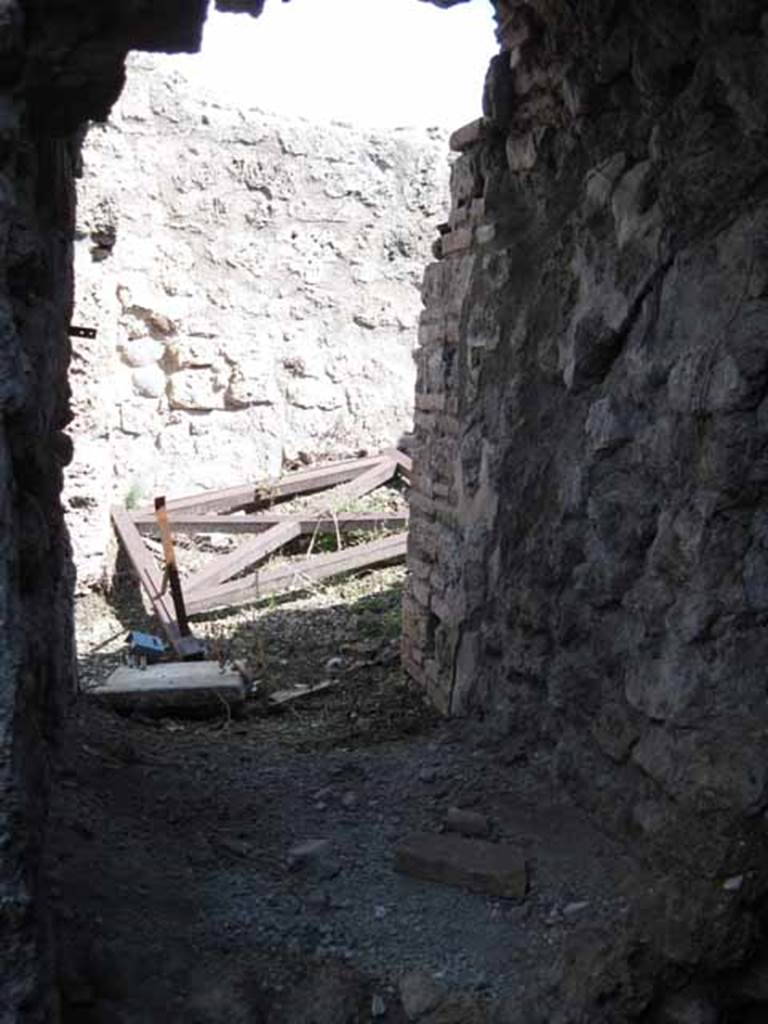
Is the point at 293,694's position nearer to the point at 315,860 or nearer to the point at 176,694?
the point at 176,694

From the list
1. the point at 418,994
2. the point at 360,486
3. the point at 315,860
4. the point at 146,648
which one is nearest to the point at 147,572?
the point at 146,648

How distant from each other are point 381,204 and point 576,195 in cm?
464

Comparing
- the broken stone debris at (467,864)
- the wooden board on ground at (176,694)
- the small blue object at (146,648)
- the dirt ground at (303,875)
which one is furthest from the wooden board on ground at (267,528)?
the broken stone debris at (467,864)

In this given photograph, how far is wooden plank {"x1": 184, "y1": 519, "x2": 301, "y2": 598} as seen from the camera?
246 inches

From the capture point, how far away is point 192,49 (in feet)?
10.5

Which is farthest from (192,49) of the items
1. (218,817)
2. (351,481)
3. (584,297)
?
(351,481)

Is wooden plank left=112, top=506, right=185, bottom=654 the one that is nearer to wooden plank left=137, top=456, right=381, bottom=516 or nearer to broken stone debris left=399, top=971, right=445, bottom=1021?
wooden plank left=137, top=456, right=381, bottom=516

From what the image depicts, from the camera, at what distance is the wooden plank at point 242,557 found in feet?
20.5

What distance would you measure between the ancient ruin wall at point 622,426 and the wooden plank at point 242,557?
85.9 inches

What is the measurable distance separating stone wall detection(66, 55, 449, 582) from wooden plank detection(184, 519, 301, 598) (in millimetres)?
819

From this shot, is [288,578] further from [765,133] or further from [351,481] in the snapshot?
[765,133]

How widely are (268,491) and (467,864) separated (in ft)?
15.3

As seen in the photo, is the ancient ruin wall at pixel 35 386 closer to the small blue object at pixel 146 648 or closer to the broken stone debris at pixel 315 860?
the broken stone debris at pixel 315 860

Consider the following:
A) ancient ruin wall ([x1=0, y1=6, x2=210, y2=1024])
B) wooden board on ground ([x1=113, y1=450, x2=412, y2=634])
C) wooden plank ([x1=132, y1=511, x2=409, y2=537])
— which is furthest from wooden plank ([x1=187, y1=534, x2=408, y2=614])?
ancient ruin wall ([x1=0, y1=6, x2=210, y2=1024])
